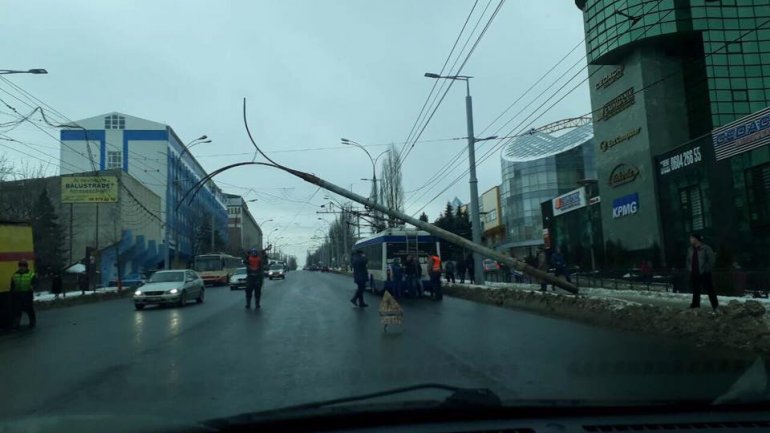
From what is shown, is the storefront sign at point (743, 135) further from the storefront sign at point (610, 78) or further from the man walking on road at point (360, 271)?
the man walking on road at point (360, 271)

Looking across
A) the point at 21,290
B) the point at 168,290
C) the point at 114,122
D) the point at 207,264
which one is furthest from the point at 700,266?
the point at 114,122

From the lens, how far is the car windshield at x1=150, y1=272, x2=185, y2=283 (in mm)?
24234

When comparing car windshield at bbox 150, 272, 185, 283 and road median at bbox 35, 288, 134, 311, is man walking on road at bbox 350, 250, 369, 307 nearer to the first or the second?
car windshield at bbox 150, 272, 185, 283

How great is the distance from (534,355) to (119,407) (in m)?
5.86

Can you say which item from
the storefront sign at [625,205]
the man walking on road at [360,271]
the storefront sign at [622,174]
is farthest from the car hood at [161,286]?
the storefront sign at [622,174]

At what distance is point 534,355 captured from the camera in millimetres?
9633

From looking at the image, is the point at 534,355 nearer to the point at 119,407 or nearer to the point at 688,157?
the point at 119,407

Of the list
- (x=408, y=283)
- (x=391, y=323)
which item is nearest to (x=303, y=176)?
(x=408, y=283)

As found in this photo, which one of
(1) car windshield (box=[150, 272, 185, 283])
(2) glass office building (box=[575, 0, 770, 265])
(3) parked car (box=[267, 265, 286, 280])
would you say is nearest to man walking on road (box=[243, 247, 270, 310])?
(1) car windshield (box=[150, 272, 185, 283])

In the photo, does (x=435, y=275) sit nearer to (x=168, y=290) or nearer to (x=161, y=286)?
(x=168, y=290)

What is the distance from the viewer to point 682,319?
1268 centimetres

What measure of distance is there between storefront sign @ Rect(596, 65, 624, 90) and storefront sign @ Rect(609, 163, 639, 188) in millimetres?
5269

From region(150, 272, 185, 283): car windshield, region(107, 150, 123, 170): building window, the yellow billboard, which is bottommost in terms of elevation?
region(150, 272, 185, 283): car windshield

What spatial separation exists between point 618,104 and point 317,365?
3408 centimetres
